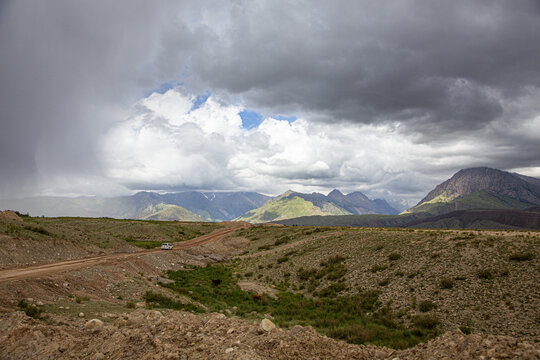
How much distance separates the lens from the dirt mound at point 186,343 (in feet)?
36.2

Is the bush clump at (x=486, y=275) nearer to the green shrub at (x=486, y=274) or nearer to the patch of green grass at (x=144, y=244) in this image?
the green shrub at (x=486, y=274)

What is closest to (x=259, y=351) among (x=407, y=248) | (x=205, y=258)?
(x=407, y=248)

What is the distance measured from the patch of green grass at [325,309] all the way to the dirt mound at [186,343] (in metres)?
6.45

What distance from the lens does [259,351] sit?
38.8 ft

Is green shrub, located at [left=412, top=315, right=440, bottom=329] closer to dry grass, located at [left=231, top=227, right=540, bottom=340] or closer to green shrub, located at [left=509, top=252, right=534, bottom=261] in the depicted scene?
dry grass, located at [left=231, top=227, right=540, bottom=340]

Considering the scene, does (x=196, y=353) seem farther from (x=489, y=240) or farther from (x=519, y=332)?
(x=489, y=240)

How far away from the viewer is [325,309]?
87.6 feet

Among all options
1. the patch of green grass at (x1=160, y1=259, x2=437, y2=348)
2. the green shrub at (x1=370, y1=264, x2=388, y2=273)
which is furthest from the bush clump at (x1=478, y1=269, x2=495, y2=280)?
the green shrub at (x1=370, y1=264, x2=388, y2=273)

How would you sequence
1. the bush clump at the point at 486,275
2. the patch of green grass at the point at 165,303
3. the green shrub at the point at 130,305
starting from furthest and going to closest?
the bush clump at the point at 486,275, the patch of green grass at the point at 165,303, the green shrub at the point at 130,305

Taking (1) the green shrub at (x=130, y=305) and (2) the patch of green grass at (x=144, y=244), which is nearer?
(1) the green shrub at (x=130, y=305)

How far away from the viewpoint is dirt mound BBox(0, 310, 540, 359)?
435 inches

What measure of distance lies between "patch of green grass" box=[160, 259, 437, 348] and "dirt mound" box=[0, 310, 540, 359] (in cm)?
645

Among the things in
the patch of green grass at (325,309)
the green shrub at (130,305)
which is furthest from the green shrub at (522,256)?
the green shrub at (130,305)

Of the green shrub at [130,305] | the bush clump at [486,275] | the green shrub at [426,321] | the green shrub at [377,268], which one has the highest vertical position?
the bush clump at [486,275]
